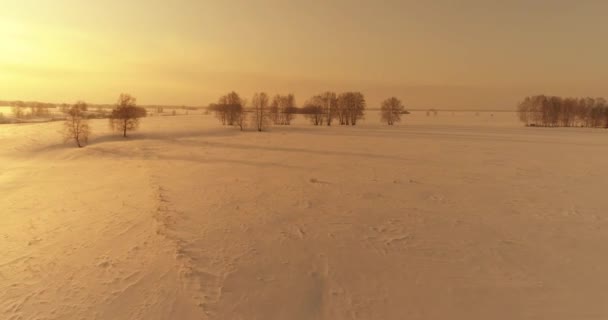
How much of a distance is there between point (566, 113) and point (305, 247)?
378ft

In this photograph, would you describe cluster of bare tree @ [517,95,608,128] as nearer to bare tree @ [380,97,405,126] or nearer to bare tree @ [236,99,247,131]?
bare tree @ [380,97,405,126]

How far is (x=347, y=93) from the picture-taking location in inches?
3634

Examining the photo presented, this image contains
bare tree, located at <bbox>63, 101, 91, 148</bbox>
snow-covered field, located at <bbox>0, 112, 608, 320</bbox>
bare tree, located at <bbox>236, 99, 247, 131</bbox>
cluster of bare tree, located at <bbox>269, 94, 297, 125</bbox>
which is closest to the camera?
snow-covered field, located at <bbox>0, 112, 608, 320</bbox>

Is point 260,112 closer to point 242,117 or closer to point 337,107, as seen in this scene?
point 242,117

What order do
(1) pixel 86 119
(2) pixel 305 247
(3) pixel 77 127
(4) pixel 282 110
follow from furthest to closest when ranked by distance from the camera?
(4) pixel 282 110 → (1) pixel 86 119 → (3) pixel 77 127 → (2) pixel 305 247

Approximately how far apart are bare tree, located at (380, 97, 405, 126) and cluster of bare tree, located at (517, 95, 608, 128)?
37103 millimetres

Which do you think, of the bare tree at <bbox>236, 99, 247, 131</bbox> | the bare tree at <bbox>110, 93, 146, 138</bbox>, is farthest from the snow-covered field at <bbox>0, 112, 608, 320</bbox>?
the bare tree at <bbox>236, 99, 247, 131</bbox>

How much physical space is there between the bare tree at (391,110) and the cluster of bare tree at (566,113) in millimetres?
37103

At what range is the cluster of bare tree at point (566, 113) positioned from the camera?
87.5 metres

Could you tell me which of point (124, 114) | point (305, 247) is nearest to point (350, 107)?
point (124, 114)

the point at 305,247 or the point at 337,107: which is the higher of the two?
the point at 337,107

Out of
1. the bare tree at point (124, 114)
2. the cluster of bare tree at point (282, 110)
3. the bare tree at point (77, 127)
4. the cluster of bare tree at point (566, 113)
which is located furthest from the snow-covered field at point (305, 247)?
the cluster of bare tree at point (566, 113)

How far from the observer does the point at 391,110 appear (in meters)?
90.7

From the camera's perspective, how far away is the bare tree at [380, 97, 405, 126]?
9025cm
